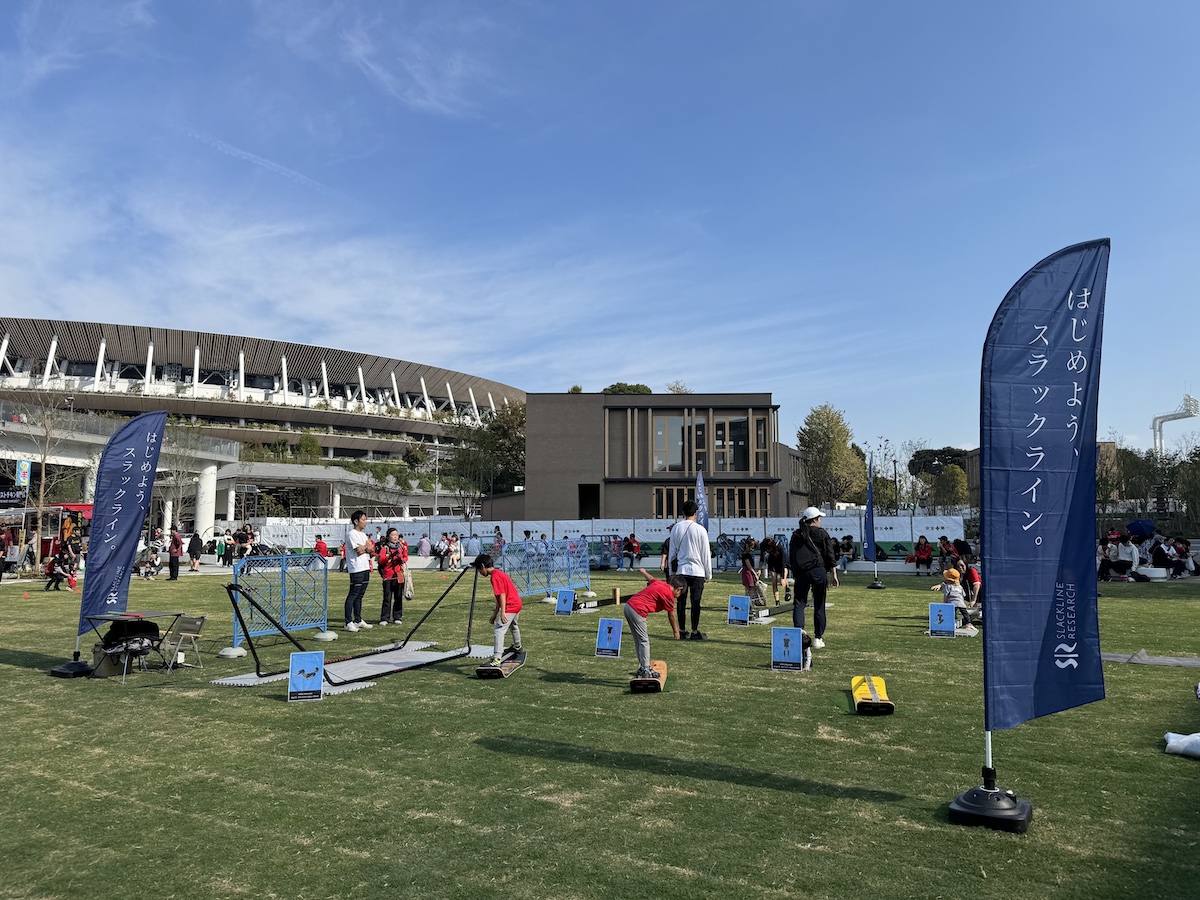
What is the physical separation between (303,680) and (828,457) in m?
63.1

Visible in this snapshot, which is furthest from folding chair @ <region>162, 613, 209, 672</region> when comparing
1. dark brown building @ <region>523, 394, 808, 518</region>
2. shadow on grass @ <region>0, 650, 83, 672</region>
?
dark brown building @ <region>523, 394, 808, 518</region>

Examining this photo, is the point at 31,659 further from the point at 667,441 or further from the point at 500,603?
the point at 667,441

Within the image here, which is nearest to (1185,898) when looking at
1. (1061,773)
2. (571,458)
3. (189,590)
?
(1061,773)

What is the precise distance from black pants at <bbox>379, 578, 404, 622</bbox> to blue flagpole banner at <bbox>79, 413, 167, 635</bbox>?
4.77 metres

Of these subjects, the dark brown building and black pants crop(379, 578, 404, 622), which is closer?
black pants crop(379, 578, 404, 622)

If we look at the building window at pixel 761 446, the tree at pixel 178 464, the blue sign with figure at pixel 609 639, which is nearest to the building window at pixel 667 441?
the building window at pixel 761 446

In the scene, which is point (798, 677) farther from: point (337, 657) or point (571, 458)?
point (571, 458)

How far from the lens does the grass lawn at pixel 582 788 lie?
14.2 feet

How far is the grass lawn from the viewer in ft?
14.2

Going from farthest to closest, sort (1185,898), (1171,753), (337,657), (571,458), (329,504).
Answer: (329,504) < (571,458) < (337,657) < (1171,753) < (1185,898)

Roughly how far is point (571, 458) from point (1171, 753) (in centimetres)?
4212

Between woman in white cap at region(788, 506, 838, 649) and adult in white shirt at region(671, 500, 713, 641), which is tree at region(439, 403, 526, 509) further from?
woman in white cap at region(788, 506, 838, 649)

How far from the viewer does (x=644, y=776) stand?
19.6 ft

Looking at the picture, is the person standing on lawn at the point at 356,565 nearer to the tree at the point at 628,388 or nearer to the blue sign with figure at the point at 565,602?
the blue sign with figure at the point at 565,602
